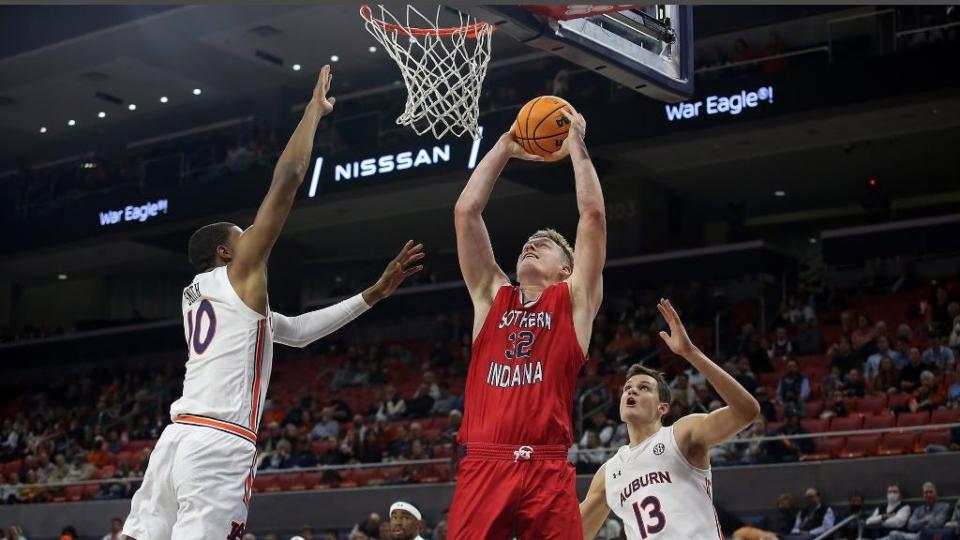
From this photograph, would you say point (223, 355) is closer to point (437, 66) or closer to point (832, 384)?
point (437, 66)

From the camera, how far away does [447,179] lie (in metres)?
22.7

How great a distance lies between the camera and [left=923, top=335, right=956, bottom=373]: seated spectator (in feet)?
49.4

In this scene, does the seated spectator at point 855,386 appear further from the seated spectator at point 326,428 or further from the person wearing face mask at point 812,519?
the seated spectator at point 326,428

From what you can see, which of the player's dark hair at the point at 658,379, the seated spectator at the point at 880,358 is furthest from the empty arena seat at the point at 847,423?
the player's dark hair at the point at 658,379

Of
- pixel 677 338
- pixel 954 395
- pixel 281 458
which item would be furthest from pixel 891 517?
pixel 281 458

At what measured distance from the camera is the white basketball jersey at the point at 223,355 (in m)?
4.91

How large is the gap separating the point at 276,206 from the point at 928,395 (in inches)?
457

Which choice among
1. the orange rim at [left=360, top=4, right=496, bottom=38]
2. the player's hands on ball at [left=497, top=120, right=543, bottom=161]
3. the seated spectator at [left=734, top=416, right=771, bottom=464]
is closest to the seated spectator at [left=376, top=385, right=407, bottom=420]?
the seated spectator at [left=734, top=416, right=771, bottom=464]

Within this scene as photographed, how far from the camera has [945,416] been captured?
14148 mm

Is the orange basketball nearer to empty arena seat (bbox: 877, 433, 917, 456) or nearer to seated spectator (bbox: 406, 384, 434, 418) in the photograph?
empty arena seat (bbox: 877, 433, 917, 456)

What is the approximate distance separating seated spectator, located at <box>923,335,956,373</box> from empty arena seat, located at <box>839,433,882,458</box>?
4.91 feet

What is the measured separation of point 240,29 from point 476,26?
54.1 feet

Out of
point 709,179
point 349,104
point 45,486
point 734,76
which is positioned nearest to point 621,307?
point 709,179

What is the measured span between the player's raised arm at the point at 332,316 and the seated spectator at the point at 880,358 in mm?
11152
